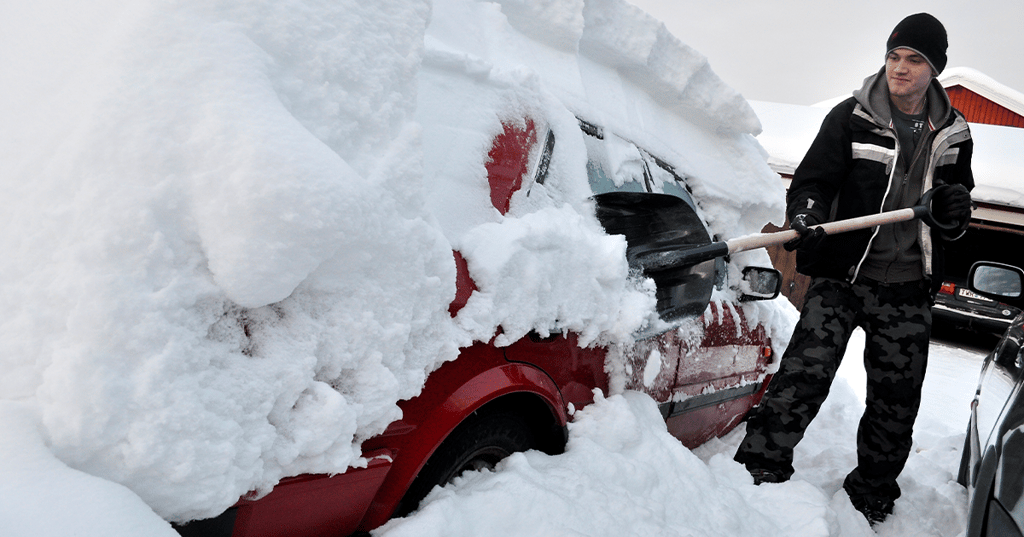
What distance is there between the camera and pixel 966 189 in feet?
9.52

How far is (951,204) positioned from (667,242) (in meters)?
1.21

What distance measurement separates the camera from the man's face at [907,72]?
2.75m

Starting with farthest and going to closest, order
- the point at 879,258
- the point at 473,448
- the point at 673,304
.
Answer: the point at 879,258 → the point at 673,304 → the point at 473,448

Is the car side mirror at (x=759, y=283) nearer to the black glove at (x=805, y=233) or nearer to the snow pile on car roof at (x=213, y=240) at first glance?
the black glove at (x=805, y=233)

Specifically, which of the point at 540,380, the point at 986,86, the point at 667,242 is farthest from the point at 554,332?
the point at 986,86

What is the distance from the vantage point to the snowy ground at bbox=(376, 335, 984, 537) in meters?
1.63

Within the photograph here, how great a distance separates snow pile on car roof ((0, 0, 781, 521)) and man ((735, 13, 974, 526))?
188 centimetres

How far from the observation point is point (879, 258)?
2.84 meters

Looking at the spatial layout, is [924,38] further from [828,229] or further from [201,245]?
[201,245]

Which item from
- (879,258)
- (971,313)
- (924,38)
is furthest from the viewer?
(971,313)

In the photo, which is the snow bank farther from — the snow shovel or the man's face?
the man's face

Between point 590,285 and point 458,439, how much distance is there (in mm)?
578

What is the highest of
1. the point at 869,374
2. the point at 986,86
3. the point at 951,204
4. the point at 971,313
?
the point at 986,86

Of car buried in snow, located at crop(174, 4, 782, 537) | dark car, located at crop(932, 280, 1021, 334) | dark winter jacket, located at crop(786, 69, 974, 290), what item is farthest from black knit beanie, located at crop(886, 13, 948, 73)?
dark car, located at crop(932, 280, 1021, 334)
